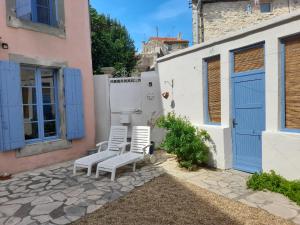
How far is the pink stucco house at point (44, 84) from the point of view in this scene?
598cm

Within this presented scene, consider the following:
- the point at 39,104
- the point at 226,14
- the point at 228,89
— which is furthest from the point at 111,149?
the point at 226,14

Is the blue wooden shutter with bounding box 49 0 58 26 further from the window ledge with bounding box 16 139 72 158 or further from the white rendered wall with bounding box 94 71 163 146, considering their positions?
the window ledge with bounding box 16 139 72 158

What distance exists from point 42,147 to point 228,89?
15.7 ft

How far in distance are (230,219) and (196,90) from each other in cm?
374

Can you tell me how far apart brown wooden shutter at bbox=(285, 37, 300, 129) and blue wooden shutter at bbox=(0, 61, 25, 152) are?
18.6 ft

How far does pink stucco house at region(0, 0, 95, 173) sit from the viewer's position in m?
5.98

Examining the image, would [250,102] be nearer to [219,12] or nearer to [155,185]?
[155,185]

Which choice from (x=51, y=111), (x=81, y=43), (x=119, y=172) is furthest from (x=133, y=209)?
(x=81, y=43)

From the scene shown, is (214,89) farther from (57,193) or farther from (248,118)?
(57,193)

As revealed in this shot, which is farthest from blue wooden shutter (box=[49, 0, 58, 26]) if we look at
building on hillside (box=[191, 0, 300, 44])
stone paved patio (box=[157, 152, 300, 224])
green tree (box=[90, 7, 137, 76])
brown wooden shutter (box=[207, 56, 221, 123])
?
building on hillside (box=[191, 0, 300, 44])

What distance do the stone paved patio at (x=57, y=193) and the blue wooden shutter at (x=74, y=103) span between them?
1.30 meters

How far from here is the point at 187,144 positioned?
5.98m

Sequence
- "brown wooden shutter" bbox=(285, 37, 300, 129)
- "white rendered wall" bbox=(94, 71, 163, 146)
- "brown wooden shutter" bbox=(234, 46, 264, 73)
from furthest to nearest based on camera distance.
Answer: "white rendered wall" bbox=(94, 71, 163, 146), "brown wooden shutter" bbox=(234, 46, 264, 73), "brown wooden shutter" bbox=(285, 37, 300, 129)

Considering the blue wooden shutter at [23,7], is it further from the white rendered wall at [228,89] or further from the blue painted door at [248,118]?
the blue painted door at [248,118]
